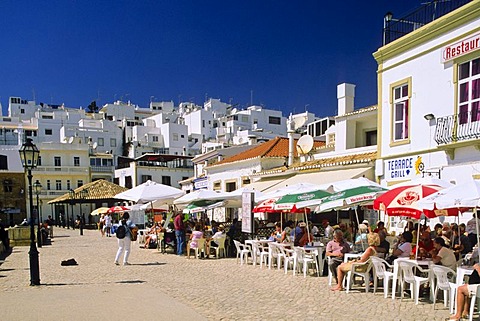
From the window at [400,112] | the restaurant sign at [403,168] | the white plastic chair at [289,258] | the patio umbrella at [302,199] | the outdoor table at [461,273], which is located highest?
the window at [400,112]

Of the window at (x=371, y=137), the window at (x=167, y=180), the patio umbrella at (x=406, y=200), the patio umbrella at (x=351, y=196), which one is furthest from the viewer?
the window at (x=167, y=180)

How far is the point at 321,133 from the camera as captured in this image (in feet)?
110

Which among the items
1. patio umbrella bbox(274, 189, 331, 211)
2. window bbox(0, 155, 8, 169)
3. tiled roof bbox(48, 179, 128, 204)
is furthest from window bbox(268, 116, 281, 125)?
patio umbrella bbox(274, 189, 331, 211)

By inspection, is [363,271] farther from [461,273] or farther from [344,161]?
[344,161]

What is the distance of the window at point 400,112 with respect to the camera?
Result: 14727mm

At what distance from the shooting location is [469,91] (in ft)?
40.2

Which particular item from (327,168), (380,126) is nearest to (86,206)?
(327,168)

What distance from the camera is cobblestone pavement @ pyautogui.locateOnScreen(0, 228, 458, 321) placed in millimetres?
7230

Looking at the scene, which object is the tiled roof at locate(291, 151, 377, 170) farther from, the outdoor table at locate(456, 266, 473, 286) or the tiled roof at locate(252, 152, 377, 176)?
the outdoor table at locate(456, 266, 473, 286)

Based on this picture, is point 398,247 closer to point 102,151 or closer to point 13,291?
point 13,291

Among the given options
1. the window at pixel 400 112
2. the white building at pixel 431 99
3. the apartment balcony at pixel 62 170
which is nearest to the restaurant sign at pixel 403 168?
the white building at pixel 431 99

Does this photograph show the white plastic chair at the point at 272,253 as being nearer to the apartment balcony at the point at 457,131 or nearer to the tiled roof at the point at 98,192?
the apartment balcony at the point at 457,131

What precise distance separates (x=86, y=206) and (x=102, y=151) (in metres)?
14.3

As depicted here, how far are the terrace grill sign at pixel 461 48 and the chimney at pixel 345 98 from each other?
31.8ft
